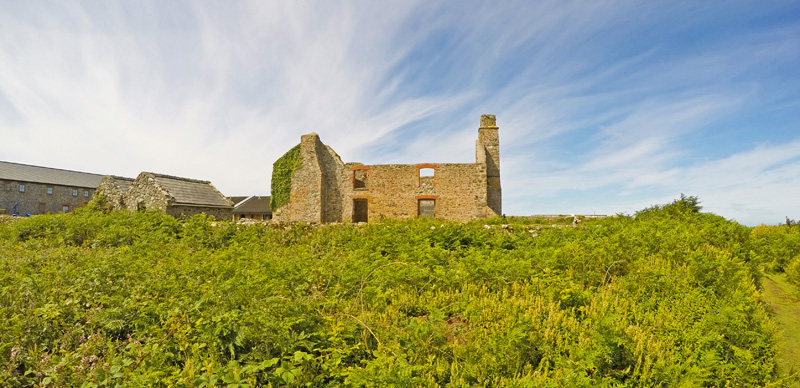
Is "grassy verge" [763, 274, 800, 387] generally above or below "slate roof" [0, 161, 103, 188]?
below

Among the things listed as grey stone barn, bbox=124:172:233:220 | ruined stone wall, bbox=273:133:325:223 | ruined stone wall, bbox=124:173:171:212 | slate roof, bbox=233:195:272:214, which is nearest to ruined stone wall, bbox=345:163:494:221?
ruined stone wall, bbox=273:133:325:223

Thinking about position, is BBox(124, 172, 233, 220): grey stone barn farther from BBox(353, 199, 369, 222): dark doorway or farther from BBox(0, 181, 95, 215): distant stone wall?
BBox(0, 181, 95, 215): distant stone wall

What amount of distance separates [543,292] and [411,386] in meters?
3.04

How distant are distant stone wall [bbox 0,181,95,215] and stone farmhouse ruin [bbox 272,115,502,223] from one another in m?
26.6

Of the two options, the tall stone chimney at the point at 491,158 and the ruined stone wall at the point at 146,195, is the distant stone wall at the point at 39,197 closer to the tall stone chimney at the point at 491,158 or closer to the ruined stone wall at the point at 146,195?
the ruined stone wall at the point at 146,195

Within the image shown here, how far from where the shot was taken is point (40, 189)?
40531 mm

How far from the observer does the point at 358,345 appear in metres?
3.89

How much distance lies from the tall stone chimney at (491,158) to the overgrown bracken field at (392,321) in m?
13.2

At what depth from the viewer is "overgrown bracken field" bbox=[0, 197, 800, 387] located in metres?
3.69

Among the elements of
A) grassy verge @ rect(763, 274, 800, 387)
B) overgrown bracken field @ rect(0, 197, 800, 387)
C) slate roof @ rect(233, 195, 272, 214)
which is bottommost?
grassy verge @ rect(763, 274, 800, 387)

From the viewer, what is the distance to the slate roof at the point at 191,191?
657 inches

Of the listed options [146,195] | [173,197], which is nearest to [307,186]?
[173,197]

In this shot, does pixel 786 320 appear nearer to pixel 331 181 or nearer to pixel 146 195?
pixel 331 181

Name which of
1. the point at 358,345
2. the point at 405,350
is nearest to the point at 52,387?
the point at 358,345
